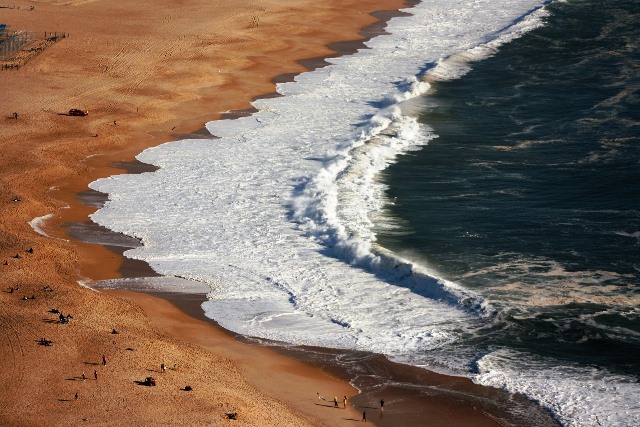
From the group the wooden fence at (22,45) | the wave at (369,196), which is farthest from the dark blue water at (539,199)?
the wooden fence at (22,45)

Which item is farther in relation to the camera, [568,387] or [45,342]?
[45,342]

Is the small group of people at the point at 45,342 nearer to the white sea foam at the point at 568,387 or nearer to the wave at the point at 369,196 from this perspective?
the wave at the point at 369,196

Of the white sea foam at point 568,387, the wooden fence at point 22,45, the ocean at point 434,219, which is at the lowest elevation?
the white sea foam at point 568,387

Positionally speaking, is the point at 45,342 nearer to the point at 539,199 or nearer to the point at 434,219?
the point at 434,219

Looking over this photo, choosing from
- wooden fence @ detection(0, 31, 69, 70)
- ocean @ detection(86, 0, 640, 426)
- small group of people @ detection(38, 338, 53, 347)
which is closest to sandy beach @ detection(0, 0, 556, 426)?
small group of people @ detection(38, 338, 53, 347)

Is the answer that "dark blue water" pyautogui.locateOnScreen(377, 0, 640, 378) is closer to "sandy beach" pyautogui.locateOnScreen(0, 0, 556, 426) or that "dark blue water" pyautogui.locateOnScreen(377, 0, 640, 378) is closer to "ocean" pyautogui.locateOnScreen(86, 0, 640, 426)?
"ocean" pyautogui.locateOnScreen(86, 0, 640, 426)

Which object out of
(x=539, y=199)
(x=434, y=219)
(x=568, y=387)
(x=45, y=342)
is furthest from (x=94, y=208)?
(x=568, y=387)
